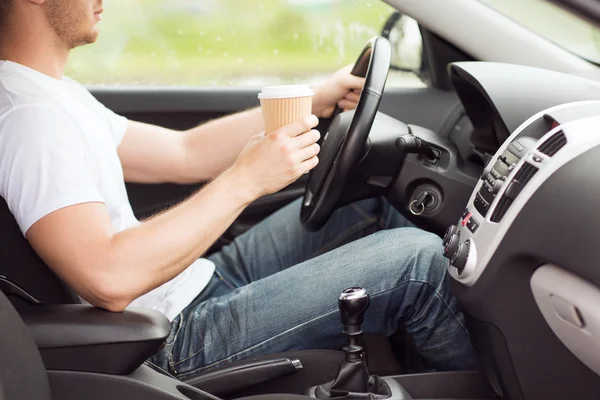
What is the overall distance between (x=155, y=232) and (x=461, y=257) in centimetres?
43

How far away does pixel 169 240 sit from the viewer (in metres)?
1.12

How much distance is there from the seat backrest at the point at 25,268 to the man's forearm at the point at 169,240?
100mm

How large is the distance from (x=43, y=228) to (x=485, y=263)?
0.60m

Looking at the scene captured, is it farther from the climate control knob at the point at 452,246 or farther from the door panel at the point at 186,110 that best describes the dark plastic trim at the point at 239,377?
the door panel at the point at 186,110

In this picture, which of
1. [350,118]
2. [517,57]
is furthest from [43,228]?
[517,57]

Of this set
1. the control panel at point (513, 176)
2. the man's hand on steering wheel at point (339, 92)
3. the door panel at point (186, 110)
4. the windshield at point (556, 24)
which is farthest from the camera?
the door panel at point (186, 110)

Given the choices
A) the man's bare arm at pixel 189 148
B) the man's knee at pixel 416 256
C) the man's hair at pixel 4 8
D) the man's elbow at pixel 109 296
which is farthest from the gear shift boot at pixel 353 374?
the man's hair at pixel 4 8

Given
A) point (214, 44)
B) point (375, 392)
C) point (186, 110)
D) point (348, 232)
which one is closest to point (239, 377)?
point (375, 392)

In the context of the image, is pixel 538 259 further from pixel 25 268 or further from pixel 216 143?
pixel 216 143

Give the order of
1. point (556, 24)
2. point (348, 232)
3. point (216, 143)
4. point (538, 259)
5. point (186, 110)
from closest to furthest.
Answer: point (538, 259) → point (556, 24) → point (348, 232) → point (216, 143) → point (186, 110)

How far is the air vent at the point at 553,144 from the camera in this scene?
39.4 inches

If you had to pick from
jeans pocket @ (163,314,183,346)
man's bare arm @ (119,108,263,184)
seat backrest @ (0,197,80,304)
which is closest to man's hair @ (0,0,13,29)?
seat backrest @ (0,197,80,304)

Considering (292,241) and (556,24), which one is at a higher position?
(556,24)

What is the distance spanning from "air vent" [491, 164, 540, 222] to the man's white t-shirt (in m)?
0.55
